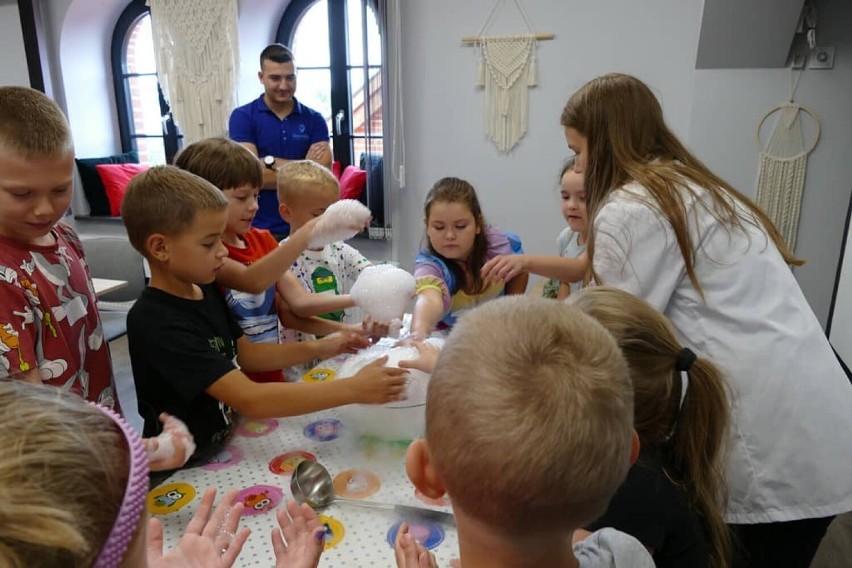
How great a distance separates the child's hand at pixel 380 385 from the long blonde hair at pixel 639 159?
0.38 m

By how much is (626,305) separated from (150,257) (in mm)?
768

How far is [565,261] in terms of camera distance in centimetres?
145

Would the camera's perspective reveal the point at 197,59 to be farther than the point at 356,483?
Yes

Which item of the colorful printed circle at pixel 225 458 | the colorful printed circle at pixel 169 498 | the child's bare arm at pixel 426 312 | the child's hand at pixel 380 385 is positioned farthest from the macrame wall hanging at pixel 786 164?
the colorful printed circle at pixel 169 498

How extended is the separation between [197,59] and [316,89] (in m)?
0.70

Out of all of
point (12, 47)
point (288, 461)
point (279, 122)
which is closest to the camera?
point (288, 461)

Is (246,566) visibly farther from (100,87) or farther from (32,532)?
(100,87)

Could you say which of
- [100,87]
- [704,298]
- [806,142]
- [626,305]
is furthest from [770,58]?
[100,87]

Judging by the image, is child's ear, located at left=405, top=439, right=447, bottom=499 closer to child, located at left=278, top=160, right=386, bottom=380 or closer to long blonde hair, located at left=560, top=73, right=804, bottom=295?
long blonde hair, located at left=560, top=73, right=804, bottom=295

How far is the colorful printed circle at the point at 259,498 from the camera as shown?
814 mm

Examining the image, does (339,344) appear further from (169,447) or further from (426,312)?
(169,447)

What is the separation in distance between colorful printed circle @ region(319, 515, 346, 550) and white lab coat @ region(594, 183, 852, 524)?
0.57m

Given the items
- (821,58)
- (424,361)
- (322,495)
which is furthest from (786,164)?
(322,495)

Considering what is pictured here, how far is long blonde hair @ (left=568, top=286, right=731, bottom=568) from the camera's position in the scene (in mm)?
754
